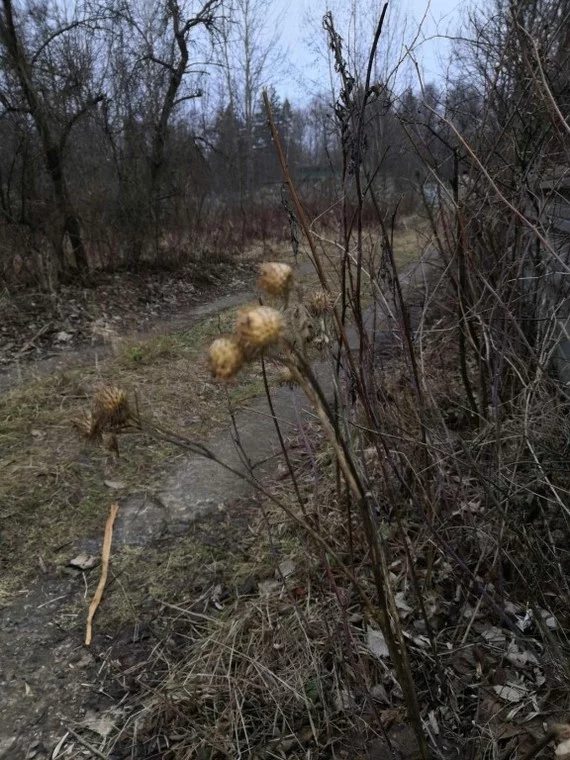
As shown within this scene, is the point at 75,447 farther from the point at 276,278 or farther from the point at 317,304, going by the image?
the point at 276,278

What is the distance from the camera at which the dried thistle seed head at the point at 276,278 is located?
82 centimetres

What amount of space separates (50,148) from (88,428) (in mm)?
7780

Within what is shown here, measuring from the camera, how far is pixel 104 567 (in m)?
2.67

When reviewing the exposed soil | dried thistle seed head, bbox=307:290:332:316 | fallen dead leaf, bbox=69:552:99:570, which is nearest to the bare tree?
the exposed soil

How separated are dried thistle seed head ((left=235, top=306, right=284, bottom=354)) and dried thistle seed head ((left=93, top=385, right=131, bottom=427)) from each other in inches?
15.6

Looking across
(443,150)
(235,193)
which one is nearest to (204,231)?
(235,193)

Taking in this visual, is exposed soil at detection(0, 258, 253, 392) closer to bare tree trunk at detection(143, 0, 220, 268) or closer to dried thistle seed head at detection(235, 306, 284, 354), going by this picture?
bare tree trunk at detection(143, 0, 220, 268)

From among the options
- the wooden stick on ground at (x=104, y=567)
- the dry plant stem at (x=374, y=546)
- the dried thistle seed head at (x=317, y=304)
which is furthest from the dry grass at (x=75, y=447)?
the dry plant stem at (x=374, y=546)

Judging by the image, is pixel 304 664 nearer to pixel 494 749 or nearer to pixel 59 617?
pixel 494 749

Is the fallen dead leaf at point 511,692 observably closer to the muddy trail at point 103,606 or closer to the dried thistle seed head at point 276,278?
the muddy trail at point 103,606

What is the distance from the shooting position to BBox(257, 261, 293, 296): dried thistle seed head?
32.3 inches

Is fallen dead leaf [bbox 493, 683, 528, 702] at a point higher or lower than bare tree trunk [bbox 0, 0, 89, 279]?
lower

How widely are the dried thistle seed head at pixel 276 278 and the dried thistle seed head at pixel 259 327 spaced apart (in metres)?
0.12

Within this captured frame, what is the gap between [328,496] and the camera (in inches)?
110
